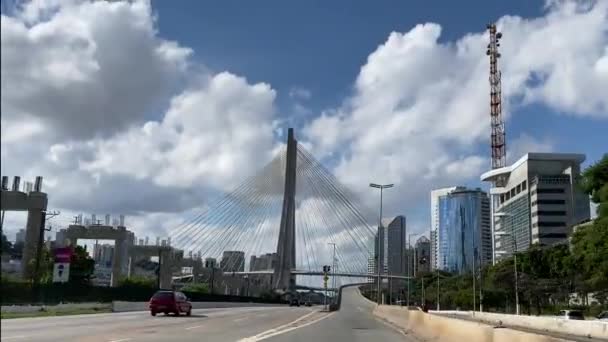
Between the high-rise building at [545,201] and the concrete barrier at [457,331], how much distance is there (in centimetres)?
14102

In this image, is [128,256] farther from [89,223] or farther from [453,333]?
[453,333]

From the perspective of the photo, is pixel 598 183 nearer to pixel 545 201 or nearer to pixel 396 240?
pixel 396 240

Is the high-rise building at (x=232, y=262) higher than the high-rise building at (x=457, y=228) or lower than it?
lower

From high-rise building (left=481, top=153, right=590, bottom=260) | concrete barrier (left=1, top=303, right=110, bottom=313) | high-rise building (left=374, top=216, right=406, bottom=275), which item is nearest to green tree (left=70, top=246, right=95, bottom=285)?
concrete barrier (left=1, top=303, right=110, bottom=313)

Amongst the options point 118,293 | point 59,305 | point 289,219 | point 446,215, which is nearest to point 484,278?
point 446,215

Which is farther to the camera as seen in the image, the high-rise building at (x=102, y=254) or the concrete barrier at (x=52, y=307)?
the high-rise building at (x=102, y=254)

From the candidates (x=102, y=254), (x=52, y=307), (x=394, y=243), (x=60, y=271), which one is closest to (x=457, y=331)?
(x=52, y=307)

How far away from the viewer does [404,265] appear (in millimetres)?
125312

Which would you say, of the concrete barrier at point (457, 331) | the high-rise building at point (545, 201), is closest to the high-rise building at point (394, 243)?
the high-rise building at point (545, 201)

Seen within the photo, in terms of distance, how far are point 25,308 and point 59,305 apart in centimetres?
605

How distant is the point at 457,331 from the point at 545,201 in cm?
17028

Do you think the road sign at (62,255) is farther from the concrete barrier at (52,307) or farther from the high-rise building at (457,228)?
the high-rise building at (457,228)

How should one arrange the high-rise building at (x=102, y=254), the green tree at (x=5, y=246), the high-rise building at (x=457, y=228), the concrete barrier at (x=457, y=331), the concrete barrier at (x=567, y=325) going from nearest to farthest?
the green tree at (x=5, y=246), the concrete barrier at (x=457, y=331), the concrete barrier at (x=567, y=325), the high-rise building at (x=457, y=228), the high-rise building at (x=102, y=254)

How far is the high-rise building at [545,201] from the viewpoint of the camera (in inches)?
6929
